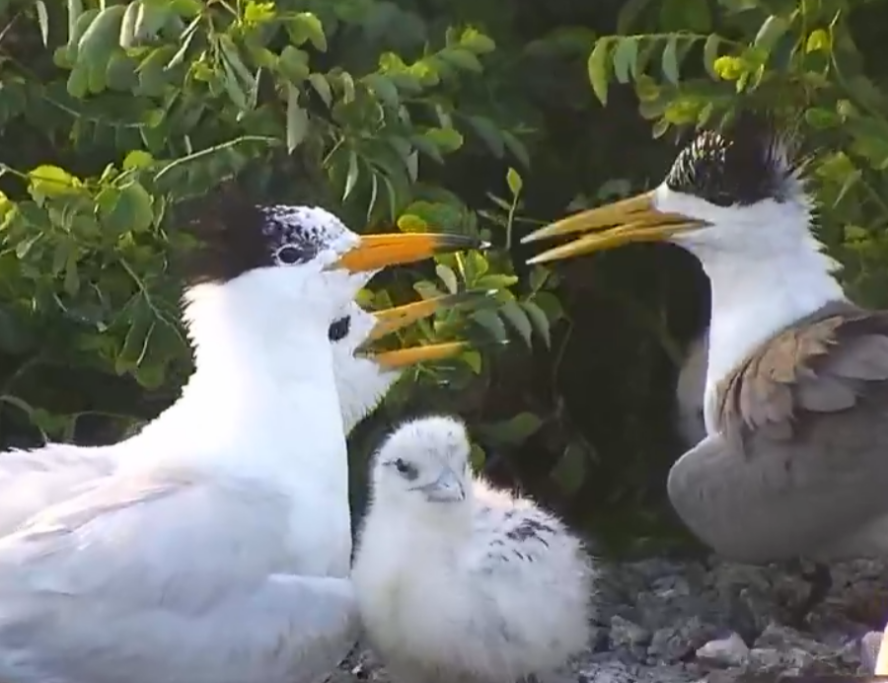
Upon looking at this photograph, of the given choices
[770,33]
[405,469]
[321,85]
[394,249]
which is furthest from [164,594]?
[770,33]

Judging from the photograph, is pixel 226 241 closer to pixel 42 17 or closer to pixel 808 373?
pixel 42 17

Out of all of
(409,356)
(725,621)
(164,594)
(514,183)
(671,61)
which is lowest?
(725,621)

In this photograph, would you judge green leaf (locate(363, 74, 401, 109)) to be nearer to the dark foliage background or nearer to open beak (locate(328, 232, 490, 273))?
the dark foliage background

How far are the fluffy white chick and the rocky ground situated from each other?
4.2 inches

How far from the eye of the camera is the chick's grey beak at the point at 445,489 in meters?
1.09

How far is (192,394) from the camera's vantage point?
1128mm

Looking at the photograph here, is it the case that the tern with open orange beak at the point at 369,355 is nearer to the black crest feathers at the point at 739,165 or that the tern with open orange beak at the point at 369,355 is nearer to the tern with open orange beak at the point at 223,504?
the tern with open orange beak at the point at 223,504

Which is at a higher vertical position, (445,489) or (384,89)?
(384,89)

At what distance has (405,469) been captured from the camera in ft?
3.63

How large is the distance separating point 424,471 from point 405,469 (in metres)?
0.02

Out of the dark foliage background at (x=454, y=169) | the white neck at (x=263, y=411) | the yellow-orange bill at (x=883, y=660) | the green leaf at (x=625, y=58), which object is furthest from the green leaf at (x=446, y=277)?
the yellow-orange bill at (x=883, y=660)

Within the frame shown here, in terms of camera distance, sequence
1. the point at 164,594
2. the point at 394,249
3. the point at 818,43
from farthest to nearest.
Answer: the point at 818,43, the point at 394,249, the point at 164,594

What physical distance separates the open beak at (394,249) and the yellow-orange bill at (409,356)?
0.23 ft

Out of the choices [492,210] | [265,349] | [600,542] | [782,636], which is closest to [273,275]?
[265,349]
